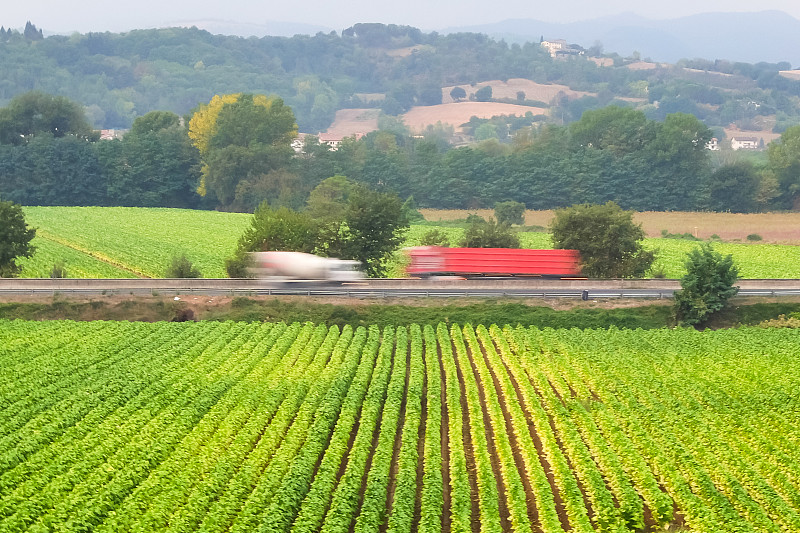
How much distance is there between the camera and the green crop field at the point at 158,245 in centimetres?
6556

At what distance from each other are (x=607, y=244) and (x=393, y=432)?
108ft

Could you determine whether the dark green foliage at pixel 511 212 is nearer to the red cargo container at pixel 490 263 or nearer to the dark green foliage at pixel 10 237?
the red cargo container at pixel 490 263

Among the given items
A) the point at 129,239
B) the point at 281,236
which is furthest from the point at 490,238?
the point at 129,239

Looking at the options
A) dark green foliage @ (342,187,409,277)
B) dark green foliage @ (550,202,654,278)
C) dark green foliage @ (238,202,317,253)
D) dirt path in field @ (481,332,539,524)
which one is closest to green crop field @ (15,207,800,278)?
dark green foliage @ (342,187,409,277)

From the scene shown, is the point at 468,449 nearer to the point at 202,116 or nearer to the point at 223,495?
the point at 223,495

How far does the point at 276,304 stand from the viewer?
51.3 m

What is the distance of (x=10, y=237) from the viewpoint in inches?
2264

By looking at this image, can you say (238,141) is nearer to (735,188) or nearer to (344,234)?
(344,234)

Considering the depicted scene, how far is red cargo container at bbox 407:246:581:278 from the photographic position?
57.0 metres

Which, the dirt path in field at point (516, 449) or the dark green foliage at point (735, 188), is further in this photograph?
the dark green foliage at point (735, 188)

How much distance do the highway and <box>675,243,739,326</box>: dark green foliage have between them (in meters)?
2.26

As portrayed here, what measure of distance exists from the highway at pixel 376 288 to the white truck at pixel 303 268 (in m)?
0.48

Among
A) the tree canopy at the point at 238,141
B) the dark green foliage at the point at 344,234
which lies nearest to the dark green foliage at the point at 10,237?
the dark green foliage at the point at 344,234

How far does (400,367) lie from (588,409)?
30.5ft
